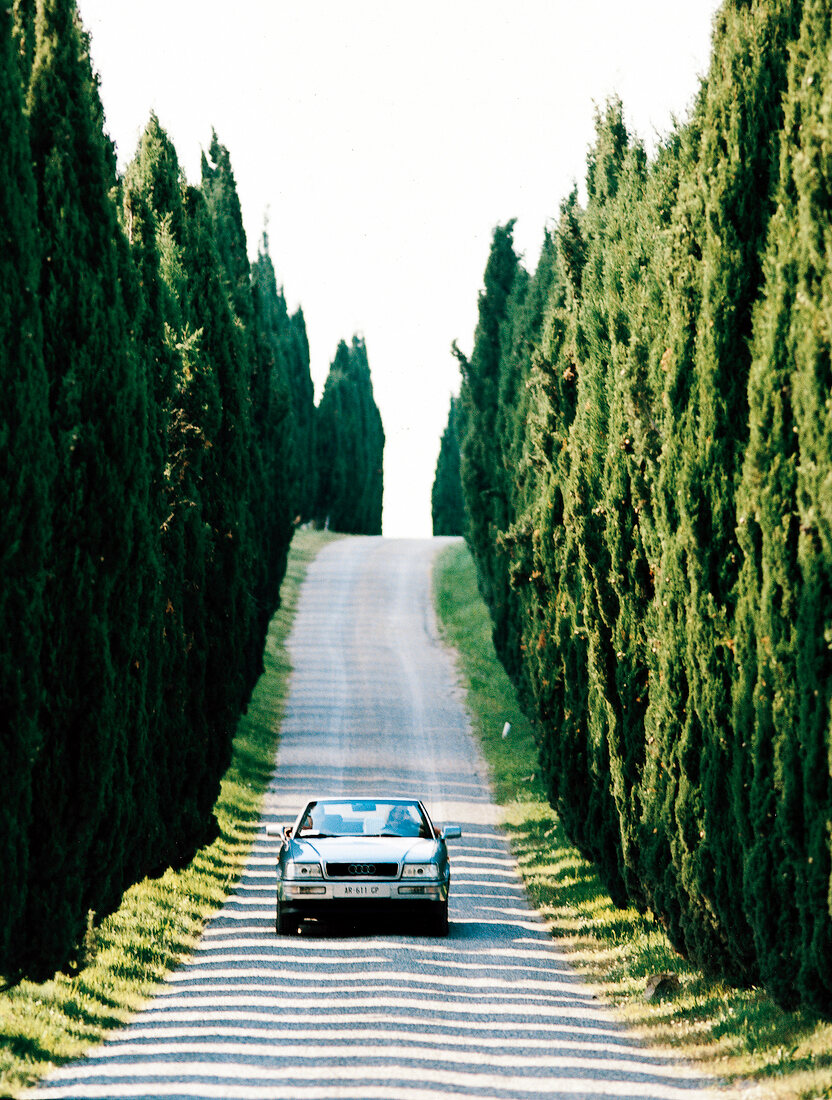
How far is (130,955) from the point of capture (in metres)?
11.6

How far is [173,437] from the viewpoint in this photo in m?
15.2

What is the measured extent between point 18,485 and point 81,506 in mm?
1273

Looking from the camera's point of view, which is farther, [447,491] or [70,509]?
[447,491]

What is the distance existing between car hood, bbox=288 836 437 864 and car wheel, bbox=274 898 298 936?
0.57 meters

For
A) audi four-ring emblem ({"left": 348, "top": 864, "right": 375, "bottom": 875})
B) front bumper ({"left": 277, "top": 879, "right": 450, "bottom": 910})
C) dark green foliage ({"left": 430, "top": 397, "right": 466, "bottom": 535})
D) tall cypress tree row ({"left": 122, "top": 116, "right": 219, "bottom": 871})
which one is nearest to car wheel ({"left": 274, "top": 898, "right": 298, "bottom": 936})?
front bumper ({"left": 277, "top": 879, "right": 450, "bottom": 910})

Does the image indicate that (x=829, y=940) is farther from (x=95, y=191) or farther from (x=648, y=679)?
(x=95, y=191)

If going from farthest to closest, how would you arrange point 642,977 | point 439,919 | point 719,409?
1. point 439,919
2. point 642,977
3. point 719,409

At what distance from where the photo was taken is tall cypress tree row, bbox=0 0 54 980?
24.7ft

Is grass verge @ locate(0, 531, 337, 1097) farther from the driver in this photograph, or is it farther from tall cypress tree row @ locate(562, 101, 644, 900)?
tall cypress tree row @ locate(562, 101, 644, 900)

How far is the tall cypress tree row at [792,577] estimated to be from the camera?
7.69m

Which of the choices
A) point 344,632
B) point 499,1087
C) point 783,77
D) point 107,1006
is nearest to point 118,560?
point 107,1006

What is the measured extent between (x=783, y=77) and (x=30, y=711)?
683 centimetres

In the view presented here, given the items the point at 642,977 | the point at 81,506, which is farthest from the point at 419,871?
the point at 81,506

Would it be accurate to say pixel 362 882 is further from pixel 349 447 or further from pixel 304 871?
pixel 349 447
